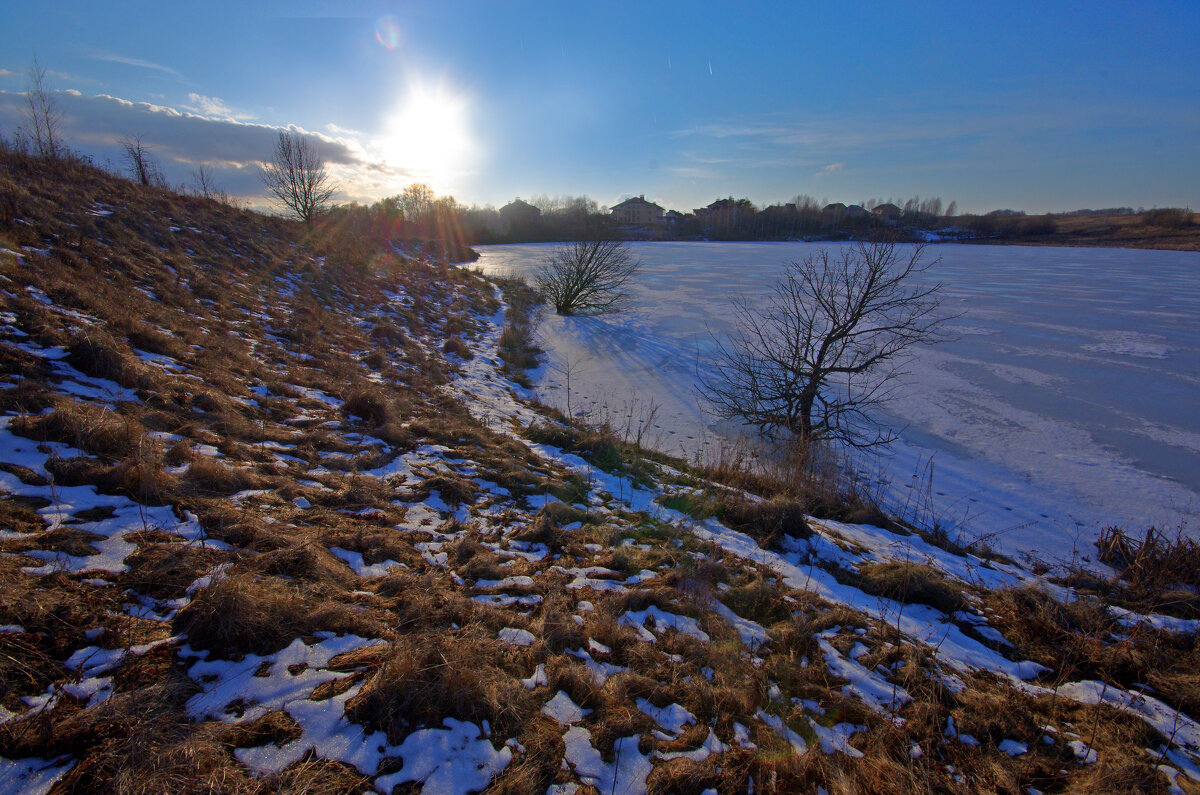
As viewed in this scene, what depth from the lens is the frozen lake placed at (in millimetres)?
7008

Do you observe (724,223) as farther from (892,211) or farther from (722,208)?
(892,211)

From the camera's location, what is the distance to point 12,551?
8.55 ft

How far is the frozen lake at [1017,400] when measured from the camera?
7.01 m

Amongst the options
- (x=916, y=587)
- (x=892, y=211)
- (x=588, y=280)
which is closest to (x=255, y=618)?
(x=916, y=587)

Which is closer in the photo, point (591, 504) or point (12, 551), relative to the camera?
point (12, 551)

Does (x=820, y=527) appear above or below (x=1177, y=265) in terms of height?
below

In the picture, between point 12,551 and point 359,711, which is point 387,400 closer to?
point 12,551

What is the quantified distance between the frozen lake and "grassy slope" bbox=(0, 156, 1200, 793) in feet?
7.03

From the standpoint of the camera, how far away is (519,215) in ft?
241

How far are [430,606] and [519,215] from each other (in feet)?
251

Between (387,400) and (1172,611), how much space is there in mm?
8690

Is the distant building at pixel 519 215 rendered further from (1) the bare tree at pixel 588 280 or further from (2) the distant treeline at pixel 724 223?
(1) the bare tree at pixel 588 280

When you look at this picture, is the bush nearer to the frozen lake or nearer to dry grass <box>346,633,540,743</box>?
the frozen lake

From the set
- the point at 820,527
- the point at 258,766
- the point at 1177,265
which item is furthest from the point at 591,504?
the point at 1177,265
